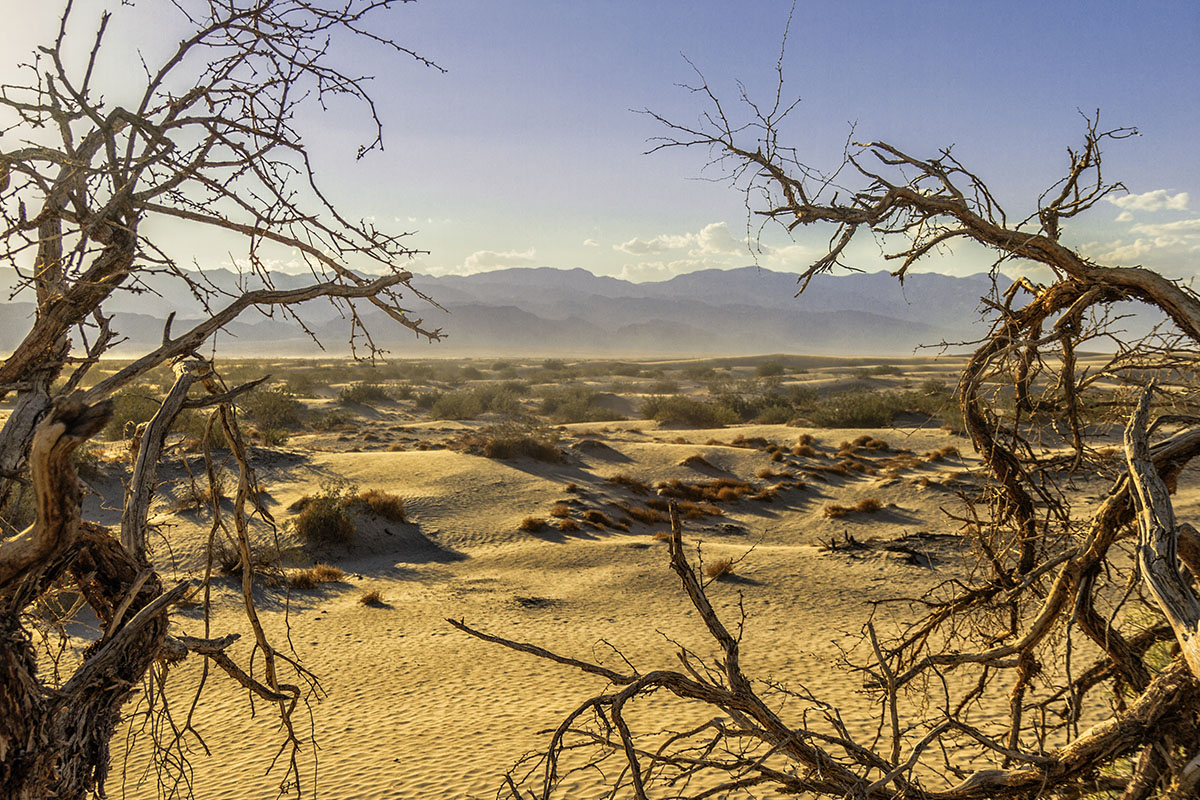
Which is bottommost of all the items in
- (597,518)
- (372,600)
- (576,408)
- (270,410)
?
(372,600)

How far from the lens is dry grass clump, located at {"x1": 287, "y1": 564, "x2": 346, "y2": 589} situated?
14.0 metres

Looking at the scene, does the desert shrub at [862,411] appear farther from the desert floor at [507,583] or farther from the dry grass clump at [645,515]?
the dry grass clump at [645,515]

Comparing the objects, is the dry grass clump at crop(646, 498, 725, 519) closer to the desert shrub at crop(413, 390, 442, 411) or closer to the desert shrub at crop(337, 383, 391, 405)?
the desert shrub at crop(413, 390, 442, 411)

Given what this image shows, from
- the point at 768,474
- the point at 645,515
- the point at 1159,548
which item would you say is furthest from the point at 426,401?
the point at 1159,548

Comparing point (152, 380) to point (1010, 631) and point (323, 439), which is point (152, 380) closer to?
point (323, 439)

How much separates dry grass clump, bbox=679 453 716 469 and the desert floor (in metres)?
0.12

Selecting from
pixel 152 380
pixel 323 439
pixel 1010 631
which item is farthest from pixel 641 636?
pixel 152 380

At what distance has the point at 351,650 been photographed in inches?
437

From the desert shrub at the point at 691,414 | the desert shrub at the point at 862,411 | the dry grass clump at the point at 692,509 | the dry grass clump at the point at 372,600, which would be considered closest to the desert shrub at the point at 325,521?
the dry grass clump at the point at 372,600

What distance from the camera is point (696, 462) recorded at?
24391 millimetres

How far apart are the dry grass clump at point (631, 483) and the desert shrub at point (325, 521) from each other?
8.16 metres

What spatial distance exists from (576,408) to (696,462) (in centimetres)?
1532

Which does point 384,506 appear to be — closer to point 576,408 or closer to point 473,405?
point 473,405

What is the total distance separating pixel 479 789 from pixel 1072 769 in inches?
229
